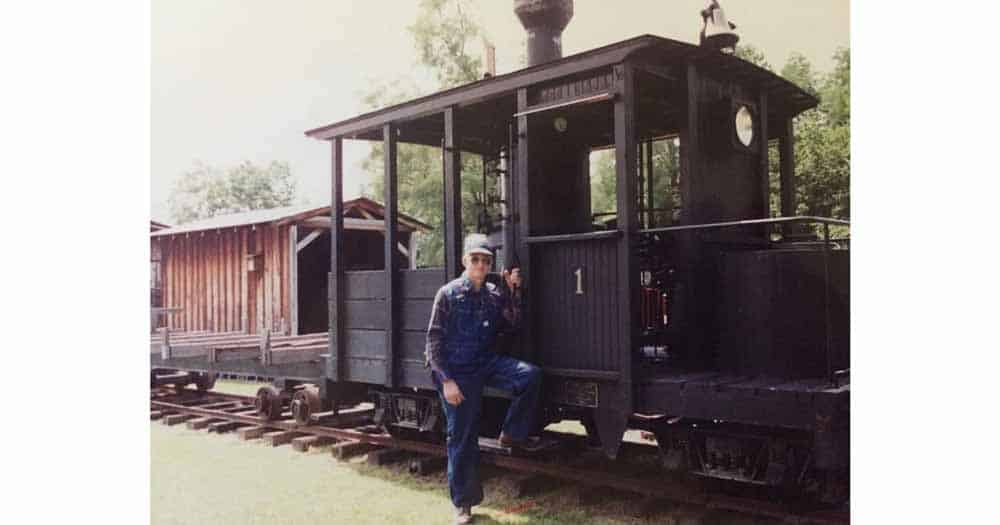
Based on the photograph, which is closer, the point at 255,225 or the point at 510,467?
the point at 510,467

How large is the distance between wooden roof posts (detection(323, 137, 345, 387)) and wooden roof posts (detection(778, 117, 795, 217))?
3.76 m

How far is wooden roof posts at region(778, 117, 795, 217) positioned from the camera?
5.96m

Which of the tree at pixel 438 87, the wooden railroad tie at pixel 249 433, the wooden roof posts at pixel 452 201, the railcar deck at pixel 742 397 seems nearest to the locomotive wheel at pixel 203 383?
the wooden railroad tie at pixel 249 433

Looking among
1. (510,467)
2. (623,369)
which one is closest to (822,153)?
(623,369)

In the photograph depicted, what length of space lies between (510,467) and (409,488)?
79 centimetres

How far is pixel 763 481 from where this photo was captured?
448cm

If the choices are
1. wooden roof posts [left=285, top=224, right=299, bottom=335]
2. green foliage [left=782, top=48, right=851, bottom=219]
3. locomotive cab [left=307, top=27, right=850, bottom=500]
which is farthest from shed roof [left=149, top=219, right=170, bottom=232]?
green foliage [left=782, top=48, right=851, bottom=219]

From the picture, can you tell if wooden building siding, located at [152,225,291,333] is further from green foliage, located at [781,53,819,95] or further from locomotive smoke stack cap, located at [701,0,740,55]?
green foliage, located at [781,53,819,95]

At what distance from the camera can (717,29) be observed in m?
4.64

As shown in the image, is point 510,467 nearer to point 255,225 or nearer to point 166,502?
point 166,502

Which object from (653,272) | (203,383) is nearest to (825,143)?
(653,272)

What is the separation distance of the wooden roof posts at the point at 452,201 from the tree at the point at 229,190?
217cm

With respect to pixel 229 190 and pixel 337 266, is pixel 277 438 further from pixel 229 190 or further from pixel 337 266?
pixel 229 190

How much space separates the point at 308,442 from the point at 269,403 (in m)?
1.10
